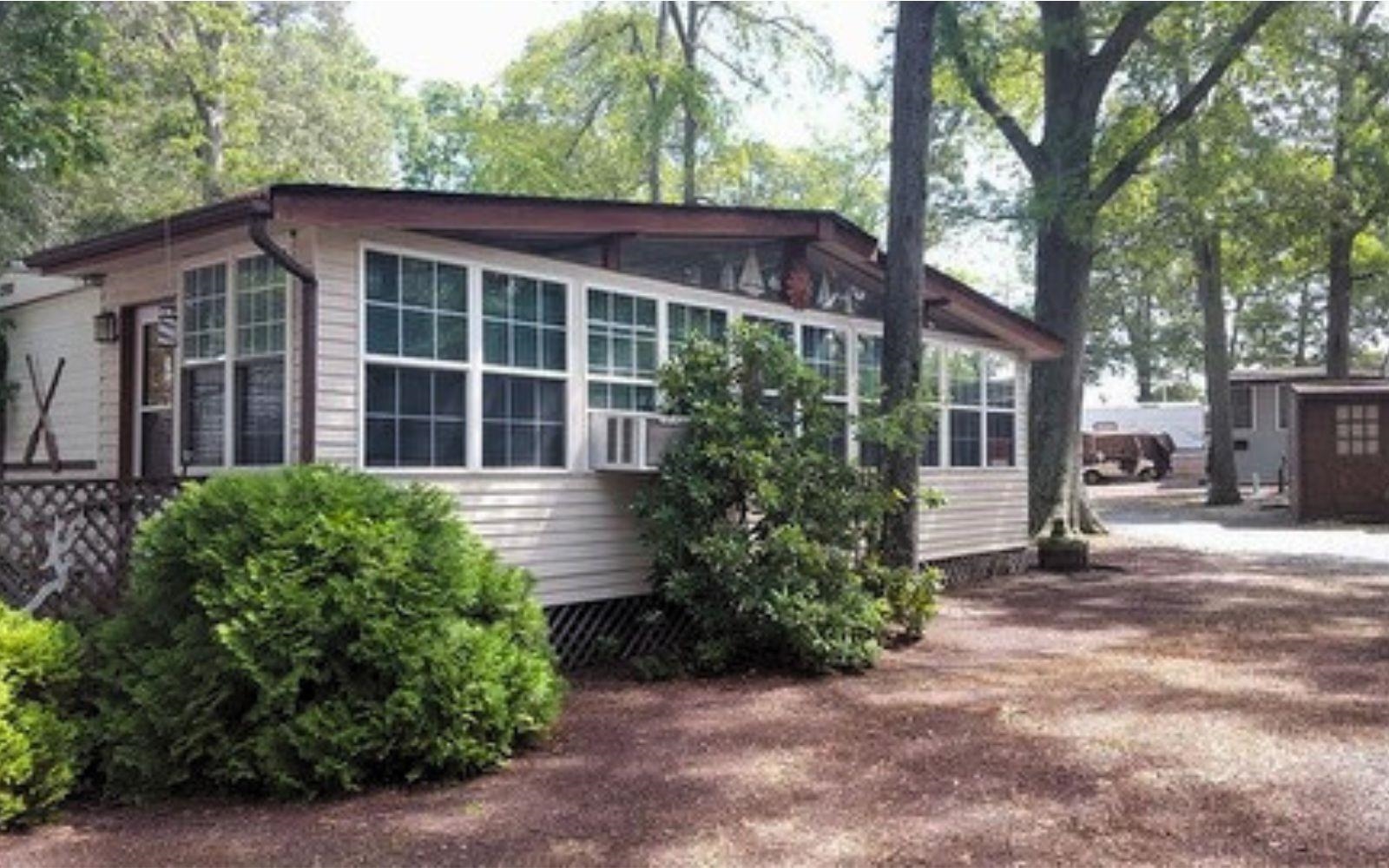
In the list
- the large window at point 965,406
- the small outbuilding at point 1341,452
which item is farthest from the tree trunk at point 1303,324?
the large window at point 965,406

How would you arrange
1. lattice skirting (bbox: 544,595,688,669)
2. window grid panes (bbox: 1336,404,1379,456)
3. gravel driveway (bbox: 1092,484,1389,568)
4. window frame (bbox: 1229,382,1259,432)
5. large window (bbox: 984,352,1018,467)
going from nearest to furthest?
1. lattice skirting (bbox: 544,595,688,669)
2. large window (bbox: 984,352,1018,467)
3. gravel driveway (bbox: 1092,484,1389,568)
4. window grid panes (bbox: 1336,404,1379,456)
5. window frame (bbox: 1229,382,1259,432)

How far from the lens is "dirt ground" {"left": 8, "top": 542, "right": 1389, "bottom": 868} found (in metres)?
4.11

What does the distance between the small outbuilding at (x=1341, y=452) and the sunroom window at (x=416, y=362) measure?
16.6 m

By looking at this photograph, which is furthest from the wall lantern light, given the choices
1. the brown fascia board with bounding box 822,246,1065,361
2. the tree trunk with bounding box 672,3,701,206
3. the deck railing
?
the tree trunk with bounding box 672,3,701,206

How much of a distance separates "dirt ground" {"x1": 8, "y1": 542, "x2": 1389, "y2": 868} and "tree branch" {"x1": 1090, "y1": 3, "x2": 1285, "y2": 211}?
10.0 meters

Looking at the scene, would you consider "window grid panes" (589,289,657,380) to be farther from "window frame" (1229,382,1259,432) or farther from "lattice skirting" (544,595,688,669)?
"window frame" (1229,382,1259,432)

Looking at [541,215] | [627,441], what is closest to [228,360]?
[541,215]

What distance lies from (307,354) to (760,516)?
10.2 ft

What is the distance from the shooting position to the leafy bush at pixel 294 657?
189 inches

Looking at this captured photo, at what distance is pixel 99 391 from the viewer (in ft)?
29.0

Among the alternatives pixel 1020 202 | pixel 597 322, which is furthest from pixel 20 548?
pixel 1020 202

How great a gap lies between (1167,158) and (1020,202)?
278 centimetres

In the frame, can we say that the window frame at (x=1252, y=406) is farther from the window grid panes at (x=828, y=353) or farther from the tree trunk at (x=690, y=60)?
the window grid panes at (x=828, y=353)

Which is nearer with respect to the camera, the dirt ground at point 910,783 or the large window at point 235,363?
the dirt ground at point 910,783
